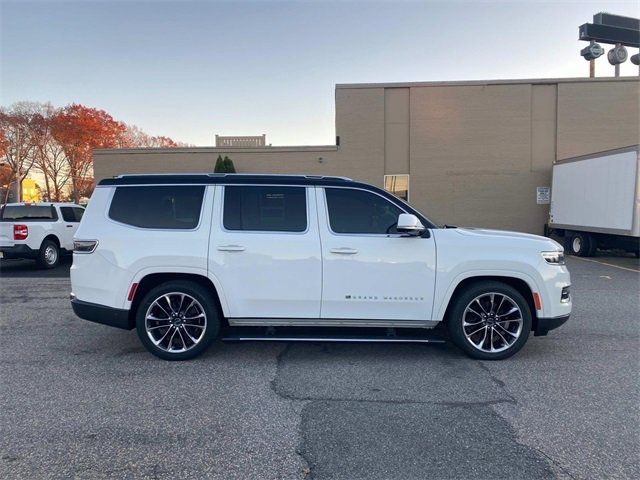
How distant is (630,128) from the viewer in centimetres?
1911

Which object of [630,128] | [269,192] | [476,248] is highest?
[630,128]

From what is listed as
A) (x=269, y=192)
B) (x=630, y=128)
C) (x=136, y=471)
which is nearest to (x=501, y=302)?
(x=269, y=192)

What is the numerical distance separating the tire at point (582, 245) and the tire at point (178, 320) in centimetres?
1404

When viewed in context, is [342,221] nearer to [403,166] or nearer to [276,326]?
[276,326]

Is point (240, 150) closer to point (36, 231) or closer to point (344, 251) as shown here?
point (36, 231)

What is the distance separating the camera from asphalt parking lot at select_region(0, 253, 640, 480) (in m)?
2.99

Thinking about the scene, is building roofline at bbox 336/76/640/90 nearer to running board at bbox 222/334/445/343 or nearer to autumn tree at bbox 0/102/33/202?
running board at bbox 222/334/445/343

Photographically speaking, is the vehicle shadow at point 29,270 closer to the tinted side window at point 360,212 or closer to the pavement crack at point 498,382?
the tinted side window at point 360,212

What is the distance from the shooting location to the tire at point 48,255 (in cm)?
1234

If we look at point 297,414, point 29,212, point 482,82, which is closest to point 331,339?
point 297,414

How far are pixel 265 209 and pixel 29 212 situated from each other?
10512 millimetres

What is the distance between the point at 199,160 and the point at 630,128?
18.9 meters

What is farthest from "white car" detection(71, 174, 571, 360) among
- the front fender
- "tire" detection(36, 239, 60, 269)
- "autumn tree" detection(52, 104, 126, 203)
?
"autumn tree" detection(52, 104, 126, 203)

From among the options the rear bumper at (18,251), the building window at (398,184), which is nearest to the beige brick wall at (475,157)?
the building window at (398,184)
